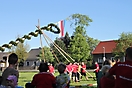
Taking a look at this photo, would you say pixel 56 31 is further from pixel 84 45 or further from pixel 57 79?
pixel 84 45

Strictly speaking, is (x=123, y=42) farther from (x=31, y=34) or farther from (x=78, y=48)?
(x=31, y=34)

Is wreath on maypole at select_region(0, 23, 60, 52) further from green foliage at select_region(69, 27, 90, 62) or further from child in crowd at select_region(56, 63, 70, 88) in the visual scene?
green foliage at select_region(69, 27, 90, 62)

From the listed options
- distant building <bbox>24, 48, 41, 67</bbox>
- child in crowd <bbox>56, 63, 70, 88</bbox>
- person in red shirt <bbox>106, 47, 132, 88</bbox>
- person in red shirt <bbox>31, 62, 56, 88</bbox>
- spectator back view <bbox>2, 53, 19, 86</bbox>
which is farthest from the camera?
Result: distant building <bbox>24, 48, 41, 67</bbox>

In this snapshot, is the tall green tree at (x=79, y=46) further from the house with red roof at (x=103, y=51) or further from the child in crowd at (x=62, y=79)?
the child in crowd at (x=62, y=79)

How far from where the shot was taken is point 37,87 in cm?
638

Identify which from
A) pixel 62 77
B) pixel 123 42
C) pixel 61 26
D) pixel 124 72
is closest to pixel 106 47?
pixel 123 42

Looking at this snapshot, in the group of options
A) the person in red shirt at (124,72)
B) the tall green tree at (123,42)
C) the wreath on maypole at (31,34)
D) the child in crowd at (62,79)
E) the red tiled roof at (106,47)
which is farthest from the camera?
the red tiled roof at (106,47)

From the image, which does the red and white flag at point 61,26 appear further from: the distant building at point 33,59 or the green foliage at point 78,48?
the distant building at point 33,59

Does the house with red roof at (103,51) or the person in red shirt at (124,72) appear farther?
the house with red roof at (103,51)

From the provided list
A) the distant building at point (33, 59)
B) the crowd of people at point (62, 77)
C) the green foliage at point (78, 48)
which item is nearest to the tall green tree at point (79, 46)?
the green foliage at point (78, 48)

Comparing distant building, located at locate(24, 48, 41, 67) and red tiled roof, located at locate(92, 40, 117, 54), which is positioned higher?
red tiled roof, located at locate(92, 40, 117, 54)

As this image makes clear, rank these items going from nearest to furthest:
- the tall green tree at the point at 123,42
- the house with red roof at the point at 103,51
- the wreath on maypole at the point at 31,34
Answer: the wreath on maypole at the point at 31,34, the tall green tree at the point at 123,42, the house with red roof at the point at 103,51

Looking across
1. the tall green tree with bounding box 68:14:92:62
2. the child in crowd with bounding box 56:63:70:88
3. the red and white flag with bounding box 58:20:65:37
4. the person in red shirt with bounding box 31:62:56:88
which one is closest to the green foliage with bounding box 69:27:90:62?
the tall green tree with bounding box 68:14:92:62

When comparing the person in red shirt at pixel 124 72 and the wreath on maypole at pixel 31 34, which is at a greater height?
the wreath on maypole at pixel 31 34
